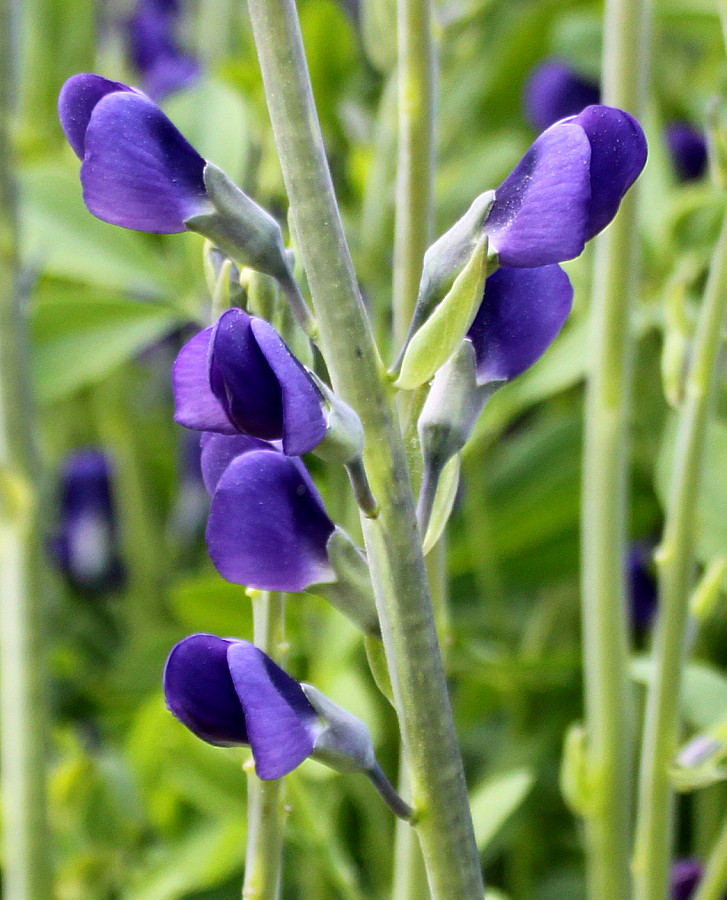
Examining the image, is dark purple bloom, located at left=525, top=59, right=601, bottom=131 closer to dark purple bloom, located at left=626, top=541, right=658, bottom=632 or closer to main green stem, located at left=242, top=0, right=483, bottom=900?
dark purple bloom, located at left=626, top=541, right=658, bottom=632

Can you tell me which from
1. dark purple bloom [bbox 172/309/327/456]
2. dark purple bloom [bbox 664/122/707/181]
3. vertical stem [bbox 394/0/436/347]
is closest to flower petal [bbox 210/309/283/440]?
dark purple bloom [bbox 172/309/327/456]

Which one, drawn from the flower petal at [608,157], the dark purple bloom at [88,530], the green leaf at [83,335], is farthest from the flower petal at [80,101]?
the dark purple bloom at [88,530]

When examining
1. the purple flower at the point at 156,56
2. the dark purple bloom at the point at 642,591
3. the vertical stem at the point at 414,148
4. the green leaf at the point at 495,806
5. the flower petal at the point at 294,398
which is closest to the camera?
the flower petal at the point at 294,398

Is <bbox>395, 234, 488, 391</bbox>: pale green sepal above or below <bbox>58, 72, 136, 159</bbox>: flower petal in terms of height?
below

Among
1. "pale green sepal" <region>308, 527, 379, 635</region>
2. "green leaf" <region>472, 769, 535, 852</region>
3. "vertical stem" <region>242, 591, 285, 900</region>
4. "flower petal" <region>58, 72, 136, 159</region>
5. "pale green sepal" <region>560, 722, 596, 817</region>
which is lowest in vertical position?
"green leaf" <region>472, 769, 535, 852</region>

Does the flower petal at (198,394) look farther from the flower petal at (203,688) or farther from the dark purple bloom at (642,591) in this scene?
the dark purple bloom at (642,591)

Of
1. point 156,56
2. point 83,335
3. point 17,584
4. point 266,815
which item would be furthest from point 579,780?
point 156,56
